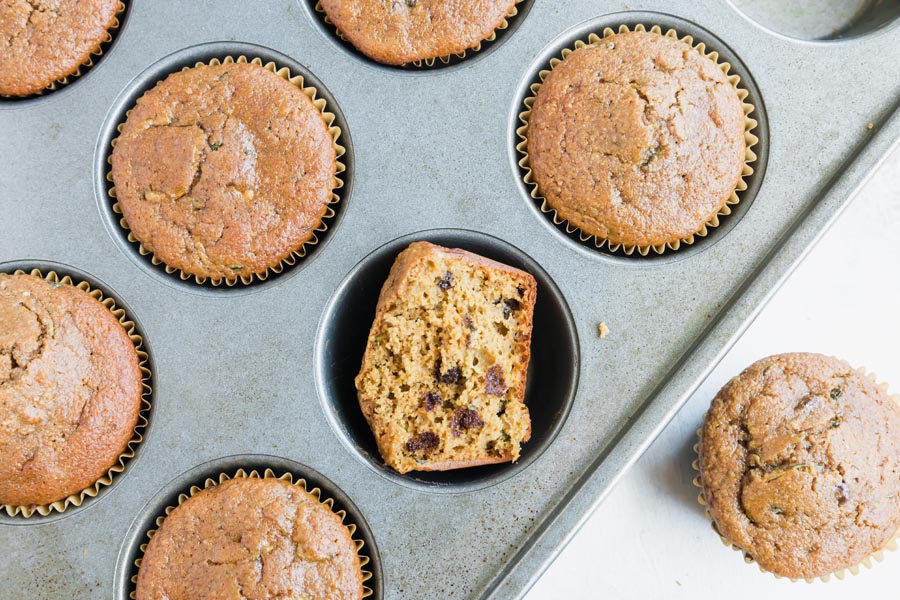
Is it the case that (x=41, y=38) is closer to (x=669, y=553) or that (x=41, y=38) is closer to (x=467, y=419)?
(x=467, y=419)

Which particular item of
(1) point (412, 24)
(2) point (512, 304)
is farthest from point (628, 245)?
(1) point (412, 24)

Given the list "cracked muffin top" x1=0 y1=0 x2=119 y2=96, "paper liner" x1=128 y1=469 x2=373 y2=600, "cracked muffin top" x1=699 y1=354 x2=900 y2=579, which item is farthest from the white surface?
"cracked muffin top" x1=0 y1=0 x2=119 y2=96

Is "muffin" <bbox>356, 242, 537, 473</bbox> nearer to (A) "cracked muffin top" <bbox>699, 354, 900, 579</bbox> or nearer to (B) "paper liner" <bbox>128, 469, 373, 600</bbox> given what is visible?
(B) "paper liner" <bbox>128, 469, 373, 600</bbox>

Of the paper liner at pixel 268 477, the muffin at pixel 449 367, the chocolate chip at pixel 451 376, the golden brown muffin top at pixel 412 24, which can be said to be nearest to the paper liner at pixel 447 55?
the golden brown muffin top at pixel 412 24

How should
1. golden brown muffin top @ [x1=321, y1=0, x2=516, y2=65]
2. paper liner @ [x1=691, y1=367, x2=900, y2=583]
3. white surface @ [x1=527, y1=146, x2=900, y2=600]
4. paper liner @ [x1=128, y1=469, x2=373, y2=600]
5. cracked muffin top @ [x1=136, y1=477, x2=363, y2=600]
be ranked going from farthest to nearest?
white surface @ [x1=527, y1=146, x2=900, y2=600], paper liner @ [x1=691, y1=367, x2=900, y2=583], golden brown muffin top @ [x1=321, y1=0, x2=516, y2=65], paper liner @ [x1=128, y1=469, x2=373, y2=600], cracked muffin top @ [x1=136, y1=477, x2=363, y2=600]

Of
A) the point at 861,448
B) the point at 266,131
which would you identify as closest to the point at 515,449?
the point at 861,448

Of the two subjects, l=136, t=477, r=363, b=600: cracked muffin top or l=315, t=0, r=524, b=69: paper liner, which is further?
l=315, t=0, r=524, b=69: paper liner

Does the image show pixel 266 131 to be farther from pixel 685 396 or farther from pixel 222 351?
pixel 685 396
